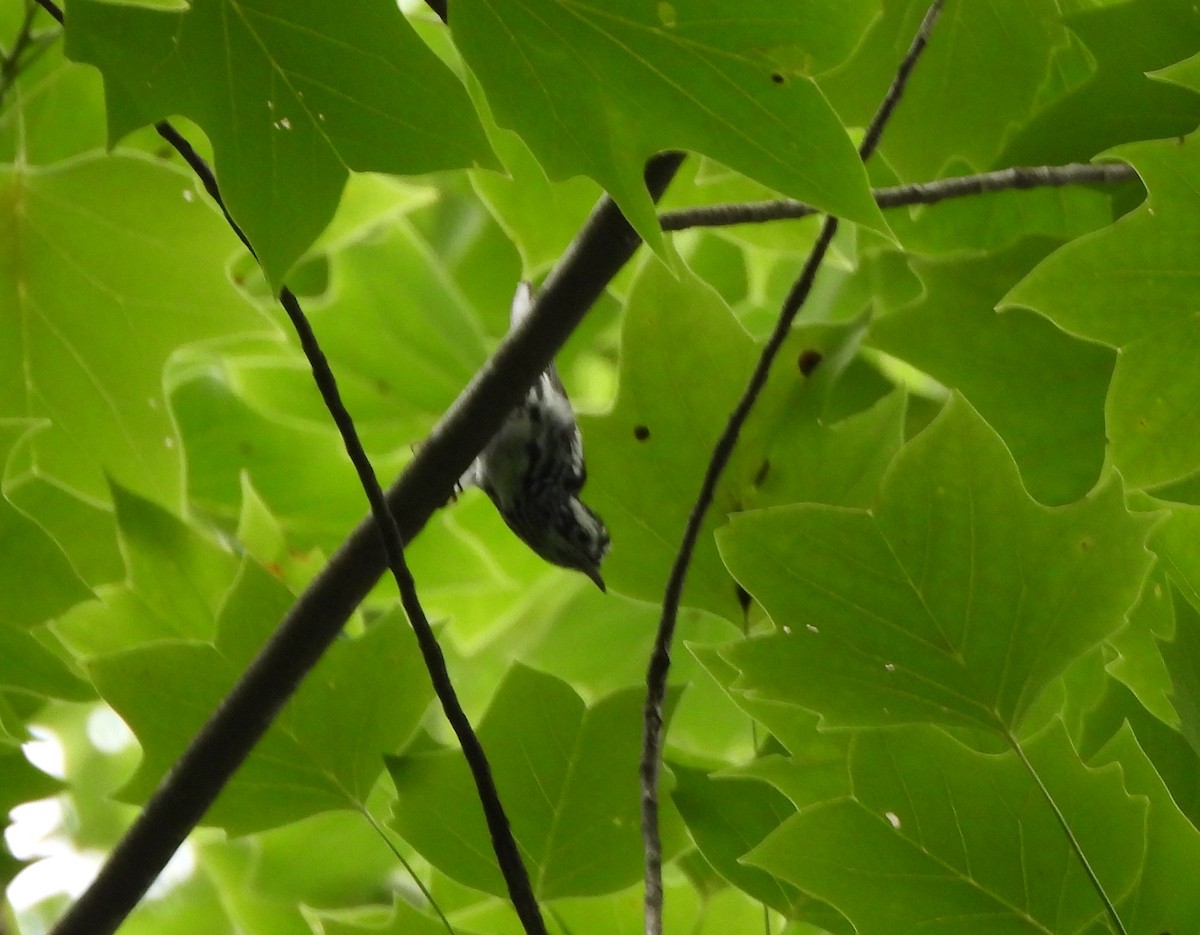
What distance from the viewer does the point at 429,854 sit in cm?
113

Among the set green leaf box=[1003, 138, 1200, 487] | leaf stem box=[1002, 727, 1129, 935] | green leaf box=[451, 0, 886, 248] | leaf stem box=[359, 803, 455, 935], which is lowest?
leaf stem box=[359, 803, 455, 935]

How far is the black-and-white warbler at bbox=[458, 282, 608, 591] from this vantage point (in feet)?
5.50

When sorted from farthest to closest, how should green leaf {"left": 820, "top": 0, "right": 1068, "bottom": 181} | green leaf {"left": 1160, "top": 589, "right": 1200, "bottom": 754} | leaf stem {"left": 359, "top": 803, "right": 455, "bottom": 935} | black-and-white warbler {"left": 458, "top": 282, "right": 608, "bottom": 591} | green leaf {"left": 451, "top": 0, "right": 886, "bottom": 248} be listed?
black-and-white warbler {"left": 458, "top": 282, "right": 608, "bottom": 591} → green leaf {"left": 820, "top": 0, "right": 1068, "bottom": 181} → leaf stem {"left": 359, "top": 803, "right": 455, "bottom": 935} → green leaf {"left": 1160, "top": 589, "right": 1200, "bottom": 754} → green leaf {"left": 451, "top": 0, "right": 886, "bottom": 248}

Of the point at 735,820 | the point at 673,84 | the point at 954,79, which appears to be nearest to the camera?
the point at 673,84

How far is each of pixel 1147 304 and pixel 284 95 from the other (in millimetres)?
675

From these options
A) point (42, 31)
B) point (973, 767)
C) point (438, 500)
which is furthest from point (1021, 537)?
point (42, 31)

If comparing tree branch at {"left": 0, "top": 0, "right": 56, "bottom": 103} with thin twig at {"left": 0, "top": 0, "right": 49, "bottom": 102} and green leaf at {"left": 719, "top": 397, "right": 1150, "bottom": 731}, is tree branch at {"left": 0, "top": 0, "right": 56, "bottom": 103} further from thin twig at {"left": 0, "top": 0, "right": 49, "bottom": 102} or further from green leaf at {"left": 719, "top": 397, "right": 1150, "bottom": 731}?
green leaf at {"left": 719, "top": 397, "right": 1150, "bottom": 731}

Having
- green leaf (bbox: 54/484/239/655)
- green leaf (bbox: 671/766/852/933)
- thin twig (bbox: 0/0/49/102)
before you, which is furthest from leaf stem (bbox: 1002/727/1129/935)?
thin twig (bbox: 0/0/49/102)

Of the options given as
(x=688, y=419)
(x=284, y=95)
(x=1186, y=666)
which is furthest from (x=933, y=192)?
(x=284, y=95)

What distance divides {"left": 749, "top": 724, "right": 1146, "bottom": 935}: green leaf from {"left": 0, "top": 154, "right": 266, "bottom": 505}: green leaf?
2.26ft

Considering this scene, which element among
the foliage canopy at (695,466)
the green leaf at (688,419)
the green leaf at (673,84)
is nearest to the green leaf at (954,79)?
the foliage canopy at (695,466)

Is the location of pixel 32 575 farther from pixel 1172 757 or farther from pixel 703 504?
pixel 1172 757

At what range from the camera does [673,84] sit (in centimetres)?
85

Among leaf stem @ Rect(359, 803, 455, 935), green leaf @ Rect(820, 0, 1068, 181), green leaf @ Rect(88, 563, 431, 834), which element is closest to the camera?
leaf stem @ Rect(359, 803, 455, 935)
